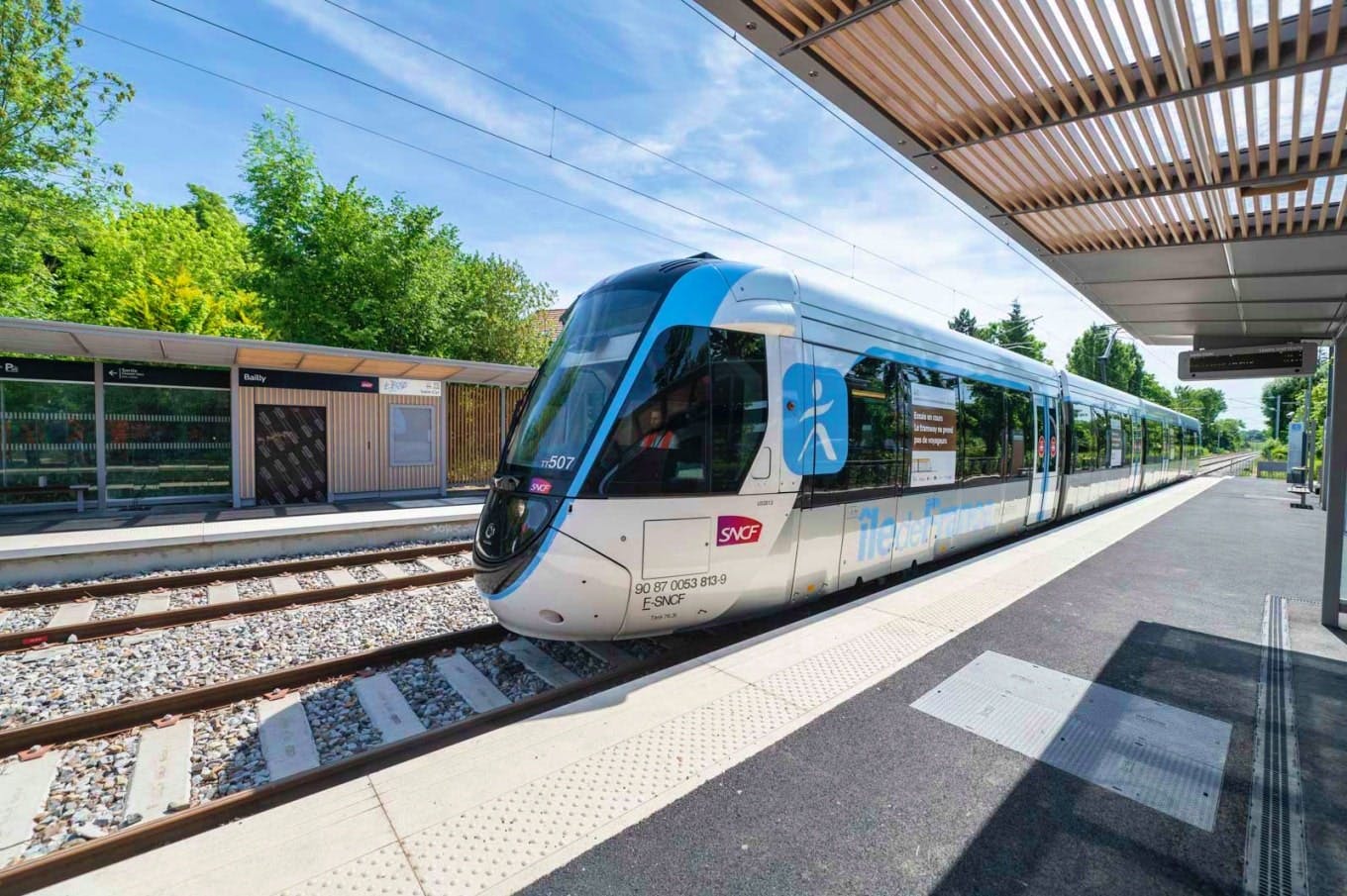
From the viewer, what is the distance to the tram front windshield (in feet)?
14.8

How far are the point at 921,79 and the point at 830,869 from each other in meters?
4.68

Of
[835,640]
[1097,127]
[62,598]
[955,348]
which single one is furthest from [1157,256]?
[62,598]

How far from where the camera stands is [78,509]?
11.9 m

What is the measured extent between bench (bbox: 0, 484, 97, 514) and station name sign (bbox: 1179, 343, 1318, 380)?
2054 cm

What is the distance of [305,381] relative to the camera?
44.8 feet

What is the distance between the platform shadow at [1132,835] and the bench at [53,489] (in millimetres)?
15904

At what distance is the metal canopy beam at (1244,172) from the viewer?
13.8ft

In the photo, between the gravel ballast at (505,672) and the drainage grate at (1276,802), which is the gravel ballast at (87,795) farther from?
the drainage grate at (1276,802)

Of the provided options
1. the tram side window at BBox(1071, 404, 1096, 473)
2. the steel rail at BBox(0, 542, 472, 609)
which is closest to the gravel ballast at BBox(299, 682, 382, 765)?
the steel rail at BBox(0, 542, 472, 609)

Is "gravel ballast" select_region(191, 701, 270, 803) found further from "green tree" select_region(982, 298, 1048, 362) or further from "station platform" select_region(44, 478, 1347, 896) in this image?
"green tree" select_region(982, 298, 1048, 362)

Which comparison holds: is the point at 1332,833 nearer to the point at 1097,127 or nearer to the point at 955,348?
the point at 1097,127

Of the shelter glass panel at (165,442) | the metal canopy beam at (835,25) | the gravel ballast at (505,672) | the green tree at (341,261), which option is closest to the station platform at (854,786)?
the gravel ballast at (505,672)

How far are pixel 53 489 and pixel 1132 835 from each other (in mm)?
16650

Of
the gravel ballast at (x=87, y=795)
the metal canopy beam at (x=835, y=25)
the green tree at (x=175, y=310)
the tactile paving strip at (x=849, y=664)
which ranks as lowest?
the gravel ballast at (x=87, y=795)
